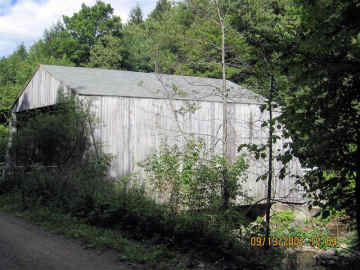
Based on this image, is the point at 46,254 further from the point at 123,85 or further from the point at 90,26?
the point at 90,26

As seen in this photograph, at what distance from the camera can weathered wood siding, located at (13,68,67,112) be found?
14773 mm

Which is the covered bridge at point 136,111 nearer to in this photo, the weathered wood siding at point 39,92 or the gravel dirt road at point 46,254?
the weathered wood siding at point 39,92

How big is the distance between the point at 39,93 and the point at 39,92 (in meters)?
0.04

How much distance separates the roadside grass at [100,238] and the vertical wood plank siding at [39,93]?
6132 mm

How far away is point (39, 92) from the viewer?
16094 millimetres

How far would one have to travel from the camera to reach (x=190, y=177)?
7.38 meters

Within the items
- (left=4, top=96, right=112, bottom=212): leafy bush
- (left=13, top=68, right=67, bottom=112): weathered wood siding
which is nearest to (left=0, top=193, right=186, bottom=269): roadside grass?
(left=4, top=96, right=112, bottom=212): leafy bush

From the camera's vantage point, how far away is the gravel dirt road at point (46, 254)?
17.1 feet

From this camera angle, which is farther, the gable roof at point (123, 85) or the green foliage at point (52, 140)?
the gable roof at point (123, 85)

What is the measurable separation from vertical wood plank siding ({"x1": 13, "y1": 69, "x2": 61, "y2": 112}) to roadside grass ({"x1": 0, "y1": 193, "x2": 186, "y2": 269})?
20.1 feet

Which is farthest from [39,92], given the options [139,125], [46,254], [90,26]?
[90,26]

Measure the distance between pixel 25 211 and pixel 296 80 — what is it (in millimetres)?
8235

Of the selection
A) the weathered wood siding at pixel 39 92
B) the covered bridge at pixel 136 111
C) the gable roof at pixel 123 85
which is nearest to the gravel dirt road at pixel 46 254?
the covered bridge at pixel 136 111

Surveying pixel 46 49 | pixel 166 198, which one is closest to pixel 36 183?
pixel 166 198
